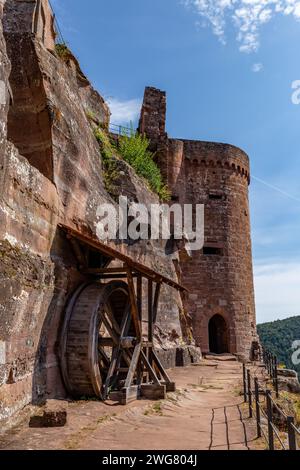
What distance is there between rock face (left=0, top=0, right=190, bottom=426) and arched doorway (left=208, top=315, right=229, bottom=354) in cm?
1127

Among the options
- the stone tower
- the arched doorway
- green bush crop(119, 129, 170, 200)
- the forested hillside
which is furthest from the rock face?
the forested hillside

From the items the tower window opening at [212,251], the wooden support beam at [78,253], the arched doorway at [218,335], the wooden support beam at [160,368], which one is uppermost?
the tower window opening at [212,251]

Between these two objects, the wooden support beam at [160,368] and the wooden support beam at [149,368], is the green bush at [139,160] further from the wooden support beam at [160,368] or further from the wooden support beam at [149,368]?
the wooden support beam at [149,368]

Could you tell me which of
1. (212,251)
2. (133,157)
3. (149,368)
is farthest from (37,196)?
(212,251)

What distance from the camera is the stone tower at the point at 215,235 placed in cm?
2158

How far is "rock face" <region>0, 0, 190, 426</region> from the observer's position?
20.8 ft

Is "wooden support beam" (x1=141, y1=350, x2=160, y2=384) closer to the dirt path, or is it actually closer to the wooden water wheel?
the wooden water wheel

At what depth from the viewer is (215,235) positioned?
2280 centimetres

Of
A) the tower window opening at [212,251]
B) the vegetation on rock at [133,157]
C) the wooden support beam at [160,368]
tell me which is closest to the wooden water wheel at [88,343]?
the wooden support beam at [160,368]

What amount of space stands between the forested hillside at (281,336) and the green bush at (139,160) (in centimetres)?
3964

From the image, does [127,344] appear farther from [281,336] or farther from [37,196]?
[281,336]

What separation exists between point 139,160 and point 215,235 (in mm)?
7530

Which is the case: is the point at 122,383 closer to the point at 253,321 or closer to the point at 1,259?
the point at 1,259

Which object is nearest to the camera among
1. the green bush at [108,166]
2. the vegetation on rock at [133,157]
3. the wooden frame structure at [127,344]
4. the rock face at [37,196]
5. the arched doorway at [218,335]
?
the rock face at [37,196]
